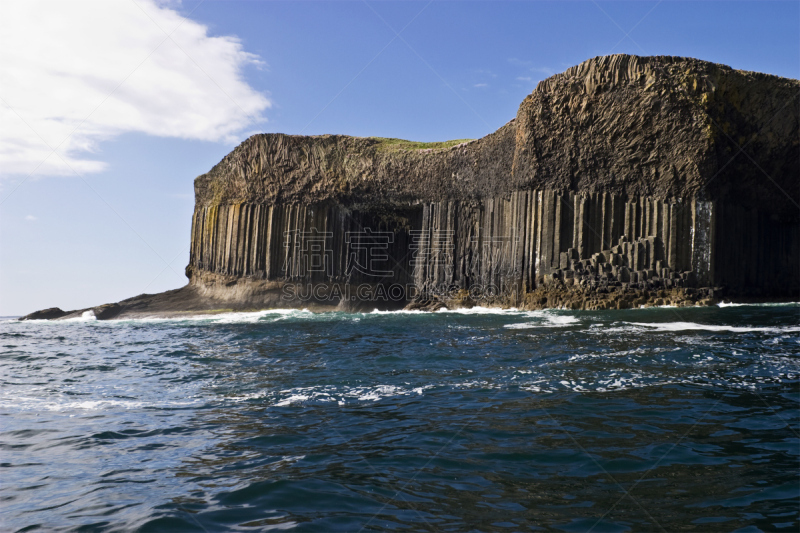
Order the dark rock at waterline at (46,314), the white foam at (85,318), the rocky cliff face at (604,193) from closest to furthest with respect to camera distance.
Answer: the rocky cliff face at (604,193) → the white foam at (85,318) → the dark rock at waterline at (46,314)

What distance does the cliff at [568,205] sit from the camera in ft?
73.6

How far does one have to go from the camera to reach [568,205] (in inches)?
950

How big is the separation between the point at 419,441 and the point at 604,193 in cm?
2035

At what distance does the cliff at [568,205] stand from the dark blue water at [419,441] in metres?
11.7

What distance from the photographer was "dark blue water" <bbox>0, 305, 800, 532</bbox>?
13.1ft

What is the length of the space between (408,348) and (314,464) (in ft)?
24.6

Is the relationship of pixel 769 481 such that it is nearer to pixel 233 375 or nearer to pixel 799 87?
pixel 233 375

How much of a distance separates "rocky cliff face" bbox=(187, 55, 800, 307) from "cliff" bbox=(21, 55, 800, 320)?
59mm

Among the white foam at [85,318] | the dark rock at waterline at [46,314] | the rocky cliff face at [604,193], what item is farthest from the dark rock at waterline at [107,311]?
the rocky cliff face at [604,193]

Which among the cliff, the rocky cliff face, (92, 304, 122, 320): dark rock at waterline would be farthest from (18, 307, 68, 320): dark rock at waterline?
the rocky cliff face

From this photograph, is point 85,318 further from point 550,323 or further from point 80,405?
point 80,405

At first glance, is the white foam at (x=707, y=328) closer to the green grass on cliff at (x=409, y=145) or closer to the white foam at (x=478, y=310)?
the white foam at (x=478, y=310)

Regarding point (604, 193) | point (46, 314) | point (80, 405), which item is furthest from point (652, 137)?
point (46, 314)

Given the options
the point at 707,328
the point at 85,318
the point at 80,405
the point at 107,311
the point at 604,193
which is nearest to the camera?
the point at 80,405
